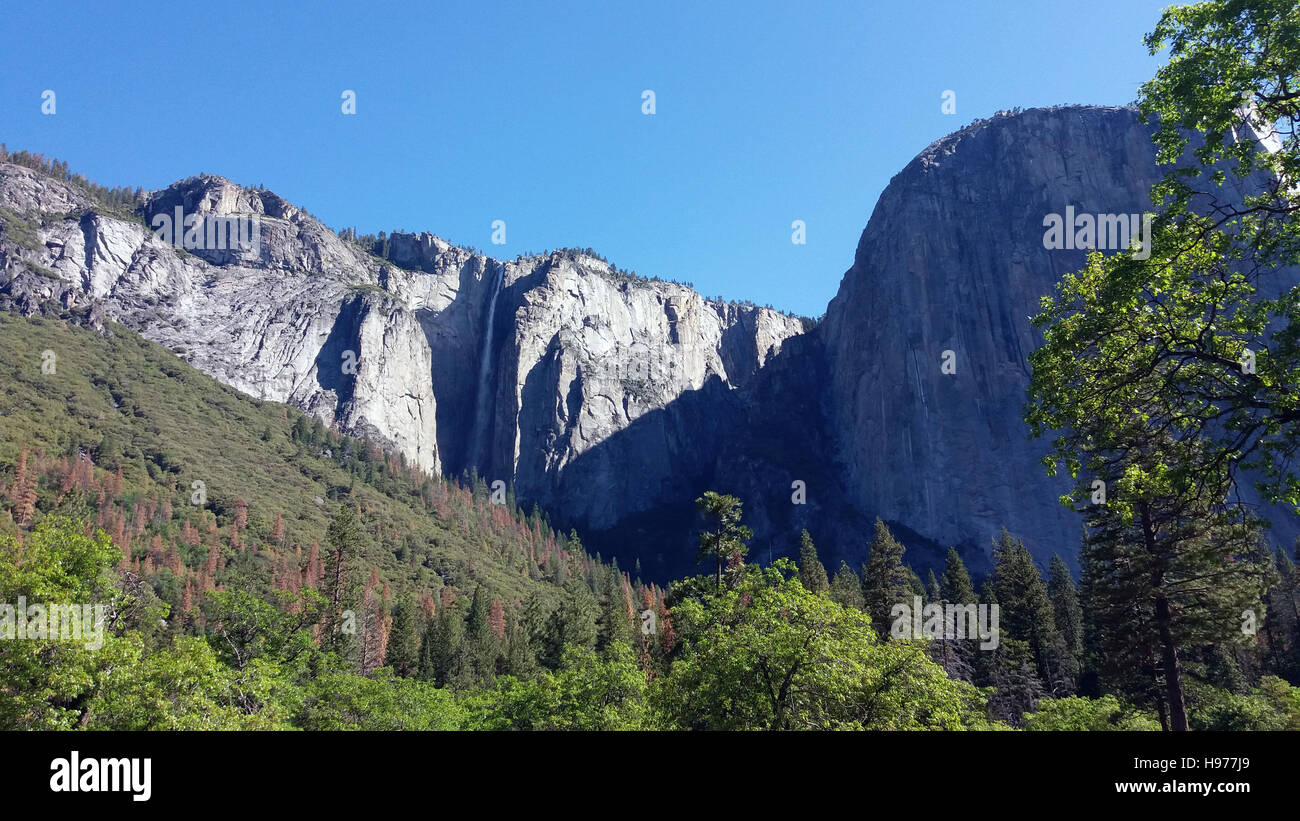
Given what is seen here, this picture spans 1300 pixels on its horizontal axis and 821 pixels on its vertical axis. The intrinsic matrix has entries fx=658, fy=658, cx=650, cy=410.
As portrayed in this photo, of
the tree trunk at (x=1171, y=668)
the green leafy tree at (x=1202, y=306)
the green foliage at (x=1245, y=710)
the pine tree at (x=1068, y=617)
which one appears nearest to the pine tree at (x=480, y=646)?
the green foliage at (x=1245, y=710)

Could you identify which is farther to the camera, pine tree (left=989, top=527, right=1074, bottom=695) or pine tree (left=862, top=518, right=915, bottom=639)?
pine tree (left=989, top=527, right=1074, bottom=695)

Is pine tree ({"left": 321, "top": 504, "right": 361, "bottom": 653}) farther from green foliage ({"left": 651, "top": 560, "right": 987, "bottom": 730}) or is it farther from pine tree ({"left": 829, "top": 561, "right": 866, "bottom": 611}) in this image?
green foliage ({"left": 651, "top": 560, "right": 987, "bottom": 730})

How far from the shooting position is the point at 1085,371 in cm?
1195

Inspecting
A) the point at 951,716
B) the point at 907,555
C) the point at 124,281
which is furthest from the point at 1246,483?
the point at 124,281

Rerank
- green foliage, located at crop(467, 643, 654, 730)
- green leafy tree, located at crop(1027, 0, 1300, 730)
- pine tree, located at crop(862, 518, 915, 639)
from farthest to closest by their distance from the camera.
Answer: pine tree, located at crop(862, 518, 915, 639) → green foliage, located at crop(467, 643, 654, 730) → green leafy tree, located at crop(1027, 0, 1300, 730)

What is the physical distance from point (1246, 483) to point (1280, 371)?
118 meters

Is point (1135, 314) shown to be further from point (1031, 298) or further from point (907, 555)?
point (1031, 298)

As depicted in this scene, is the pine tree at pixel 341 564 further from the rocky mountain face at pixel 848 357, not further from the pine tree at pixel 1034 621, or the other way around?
the rocky mountain face at pixel 848 357

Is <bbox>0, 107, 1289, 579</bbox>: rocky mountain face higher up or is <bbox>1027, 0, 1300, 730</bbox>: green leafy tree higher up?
<bbox>0, 107, 1289, 579</bbox>: rocky mountain face

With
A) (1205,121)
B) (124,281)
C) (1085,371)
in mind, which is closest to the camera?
(1205,121)

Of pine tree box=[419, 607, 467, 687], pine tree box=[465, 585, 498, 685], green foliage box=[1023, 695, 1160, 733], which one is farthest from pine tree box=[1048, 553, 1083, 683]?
pine tree box=[419, 607, 467, 687]

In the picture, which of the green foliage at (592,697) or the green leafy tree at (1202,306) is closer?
the green leafy tree at (1202,306)

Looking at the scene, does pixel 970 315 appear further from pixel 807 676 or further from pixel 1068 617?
pixel 807 676

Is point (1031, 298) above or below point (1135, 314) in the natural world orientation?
above
